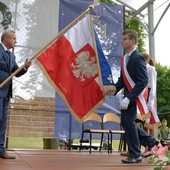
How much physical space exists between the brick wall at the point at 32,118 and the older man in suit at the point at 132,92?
2525 mm

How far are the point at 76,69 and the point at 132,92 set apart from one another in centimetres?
107

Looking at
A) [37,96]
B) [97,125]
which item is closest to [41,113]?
[37,96]

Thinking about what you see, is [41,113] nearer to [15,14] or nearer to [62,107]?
[62,107]

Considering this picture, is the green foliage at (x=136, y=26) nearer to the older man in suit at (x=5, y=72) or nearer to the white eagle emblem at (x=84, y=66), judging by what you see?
the white eagle emblem at (x=84, y=66)

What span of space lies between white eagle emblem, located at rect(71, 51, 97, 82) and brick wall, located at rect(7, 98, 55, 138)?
185 cm

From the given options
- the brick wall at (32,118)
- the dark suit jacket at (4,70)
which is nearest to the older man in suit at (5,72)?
the dark suit jacket at (4,70)

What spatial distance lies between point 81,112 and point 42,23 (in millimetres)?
2757

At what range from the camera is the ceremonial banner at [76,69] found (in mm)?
5031

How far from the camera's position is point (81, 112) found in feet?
16.5

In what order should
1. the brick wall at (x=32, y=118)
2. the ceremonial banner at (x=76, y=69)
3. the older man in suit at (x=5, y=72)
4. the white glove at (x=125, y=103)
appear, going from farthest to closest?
1. the brick wall at (x=32, y=118)
2. the ceremonial banner at (x=76, y=69)
3. the older man in suit at (x=5, y=72)
4. the white glove at (x=125, y=103)

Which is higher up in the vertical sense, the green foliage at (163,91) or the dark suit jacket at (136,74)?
the green foliage at (163,91)

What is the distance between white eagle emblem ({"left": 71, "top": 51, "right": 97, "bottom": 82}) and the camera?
509 cm

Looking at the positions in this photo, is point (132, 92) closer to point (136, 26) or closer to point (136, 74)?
point (136, 74)

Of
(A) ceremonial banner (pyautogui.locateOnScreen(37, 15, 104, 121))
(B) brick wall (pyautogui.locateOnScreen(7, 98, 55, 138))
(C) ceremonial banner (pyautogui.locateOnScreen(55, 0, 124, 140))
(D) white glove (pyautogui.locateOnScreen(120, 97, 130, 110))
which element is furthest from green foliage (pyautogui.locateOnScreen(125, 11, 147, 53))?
(D) white glove (pyautogui.locateOnScreen(120, 97, 130, 110))
